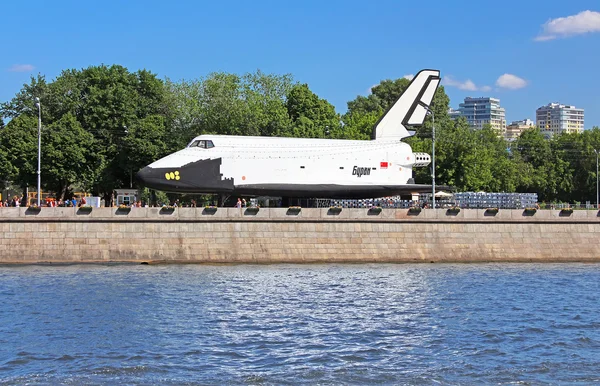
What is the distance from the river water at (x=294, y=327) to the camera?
2145 centimetres

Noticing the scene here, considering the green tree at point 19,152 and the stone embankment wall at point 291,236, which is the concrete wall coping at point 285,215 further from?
the green tree at point 19,152

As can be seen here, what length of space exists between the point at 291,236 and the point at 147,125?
2783 cm

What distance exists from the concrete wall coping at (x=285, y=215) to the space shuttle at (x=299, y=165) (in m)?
3.11

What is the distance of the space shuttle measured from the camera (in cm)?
4941

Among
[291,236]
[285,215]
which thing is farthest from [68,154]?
[291,236]

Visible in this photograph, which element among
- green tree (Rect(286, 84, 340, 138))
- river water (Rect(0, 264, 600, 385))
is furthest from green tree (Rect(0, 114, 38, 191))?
green tree (Rect(286, 84, 340, 138))

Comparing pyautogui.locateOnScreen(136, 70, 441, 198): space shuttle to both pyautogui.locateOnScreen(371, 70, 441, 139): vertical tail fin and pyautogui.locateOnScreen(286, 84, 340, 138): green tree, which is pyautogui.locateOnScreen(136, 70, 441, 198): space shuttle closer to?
pyautogui.locateOnScreen(371, 70, 441, 139): vertical tail fin

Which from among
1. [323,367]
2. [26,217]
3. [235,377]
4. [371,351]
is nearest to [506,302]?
[371,351]

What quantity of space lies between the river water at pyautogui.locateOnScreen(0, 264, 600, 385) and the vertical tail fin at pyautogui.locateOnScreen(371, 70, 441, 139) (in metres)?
14.8

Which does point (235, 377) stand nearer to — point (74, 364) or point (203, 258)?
point (74, 364)

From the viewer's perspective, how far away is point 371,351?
23.9 meters

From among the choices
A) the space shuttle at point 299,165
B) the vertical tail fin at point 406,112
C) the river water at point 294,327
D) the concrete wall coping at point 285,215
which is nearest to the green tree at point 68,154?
the space shuttle at point 299,165

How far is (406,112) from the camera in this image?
5462 centimetres

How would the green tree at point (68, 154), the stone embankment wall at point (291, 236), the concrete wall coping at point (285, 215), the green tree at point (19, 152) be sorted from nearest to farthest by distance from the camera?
1. the stone embankment wall at point (291, 236)
2. the concrete wall coping at point (285, 215)
3. the green tree at point (19, 152)
4. the green tree at point (68, 154)
